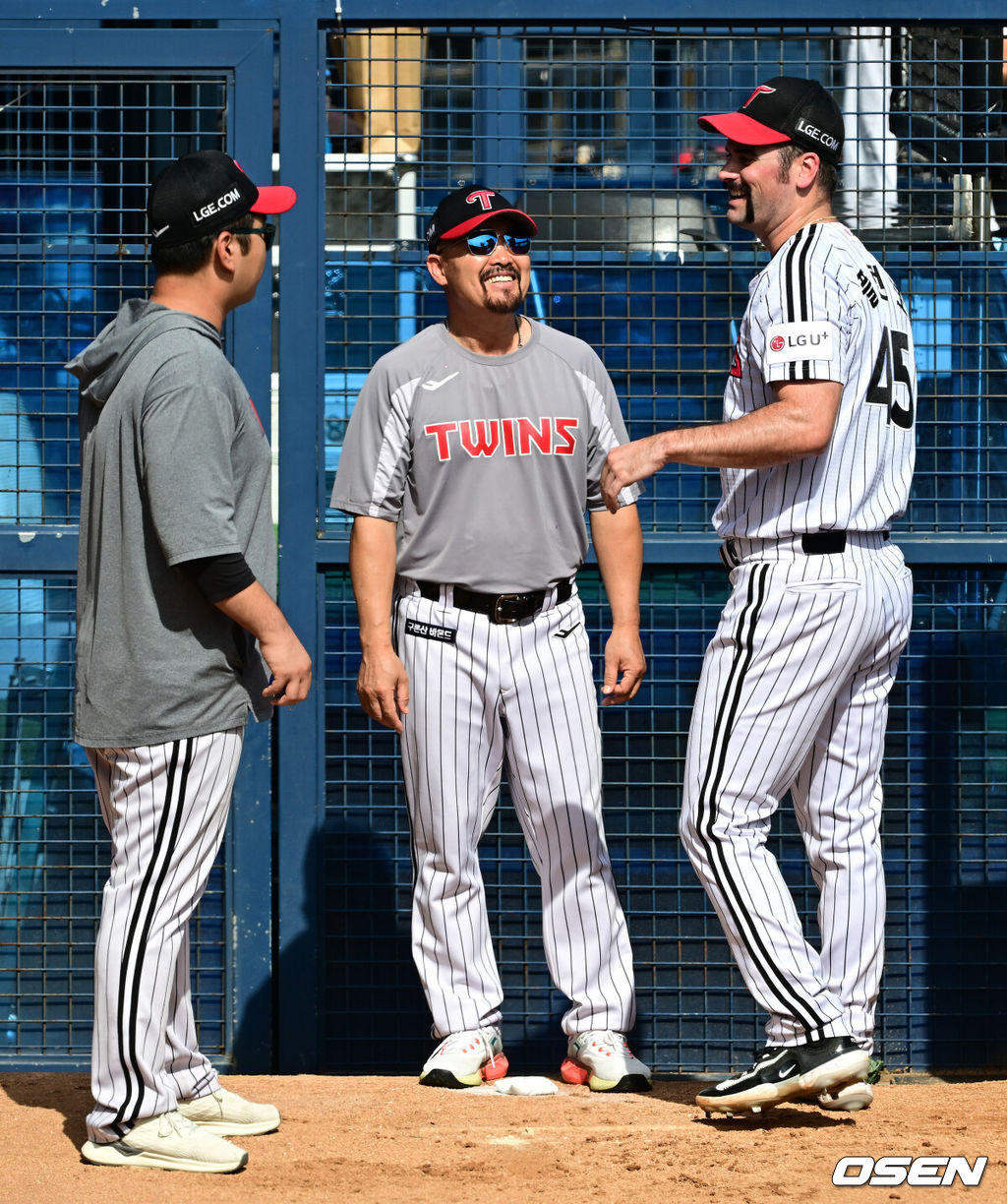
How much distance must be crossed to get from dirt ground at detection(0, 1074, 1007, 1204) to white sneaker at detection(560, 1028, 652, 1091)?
6 centimetres

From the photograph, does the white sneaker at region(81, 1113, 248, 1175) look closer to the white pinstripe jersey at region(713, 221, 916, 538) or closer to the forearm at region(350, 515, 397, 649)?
the forearm at region(350, 515, 397, 649)

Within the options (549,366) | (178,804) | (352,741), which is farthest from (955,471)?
(178,804)

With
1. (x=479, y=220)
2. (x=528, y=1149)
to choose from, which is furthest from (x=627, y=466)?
(x=528, y=1149)

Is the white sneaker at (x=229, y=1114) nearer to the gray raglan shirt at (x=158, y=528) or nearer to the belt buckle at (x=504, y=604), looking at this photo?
the gray raglan shirt at (x=158, y=528)

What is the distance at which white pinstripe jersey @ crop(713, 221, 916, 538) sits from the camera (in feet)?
11.2

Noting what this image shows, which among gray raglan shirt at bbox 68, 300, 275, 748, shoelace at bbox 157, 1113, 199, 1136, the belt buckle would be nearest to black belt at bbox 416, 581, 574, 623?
the belt buckle

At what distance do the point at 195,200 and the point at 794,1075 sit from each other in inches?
90.8

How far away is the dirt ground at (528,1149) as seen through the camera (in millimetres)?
3090

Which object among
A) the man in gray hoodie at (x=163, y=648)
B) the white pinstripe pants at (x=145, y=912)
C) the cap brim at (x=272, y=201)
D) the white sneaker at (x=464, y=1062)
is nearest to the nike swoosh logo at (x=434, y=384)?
the cap brim at (x=272, y=201)

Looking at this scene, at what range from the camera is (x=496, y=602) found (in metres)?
4.02

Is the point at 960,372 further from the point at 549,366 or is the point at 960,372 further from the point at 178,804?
the point at 178,804

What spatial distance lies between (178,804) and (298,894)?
1.41 meters

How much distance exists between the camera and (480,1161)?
3.32 meters
